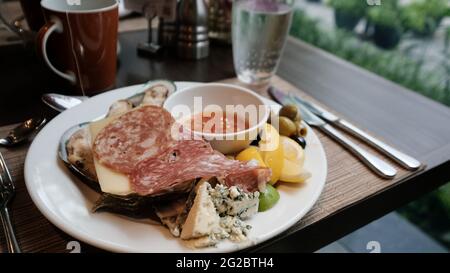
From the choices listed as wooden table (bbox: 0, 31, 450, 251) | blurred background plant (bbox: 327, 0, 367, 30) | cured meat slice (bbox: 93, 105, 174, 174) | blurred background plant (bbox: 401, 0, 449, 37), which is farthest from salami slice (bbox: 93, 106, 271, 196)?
blurred background plant (bbox: 327, 0, 367, 30)

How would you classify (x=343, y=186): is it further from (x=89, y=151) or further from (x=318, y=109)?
(x=89, y=151)

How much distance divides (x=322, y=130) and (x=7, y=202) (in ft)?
2.24

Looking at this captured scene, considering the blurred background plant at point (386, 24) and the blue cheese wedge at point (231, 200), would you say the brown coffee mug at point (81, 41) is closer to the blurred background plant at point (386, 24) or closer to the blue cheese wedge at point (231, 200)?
the blue cheese wedge at point (231, 200)

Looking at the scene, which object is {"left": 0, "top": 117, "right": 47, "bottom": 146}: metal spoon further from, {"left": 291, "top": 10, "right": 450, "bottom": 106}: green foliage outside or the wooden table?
{"left": 291, "top": 10, "right": 450, "bottom": 106}: green foliage outside

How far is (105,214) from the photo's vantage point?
1.91 ft

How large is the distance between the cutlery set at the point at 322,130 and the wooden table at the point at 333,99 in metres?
0.05

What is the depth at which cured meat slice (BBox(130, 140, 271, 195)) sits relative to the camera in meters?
0.58

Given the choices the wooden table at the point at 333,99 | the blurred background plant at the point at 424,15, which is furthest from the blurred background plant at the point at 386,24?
the wooden table at the point at 333,99

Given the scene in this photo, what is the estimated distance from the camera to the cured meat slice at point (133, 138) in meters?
0.64

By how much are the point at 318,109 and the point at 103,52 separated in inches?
23.3

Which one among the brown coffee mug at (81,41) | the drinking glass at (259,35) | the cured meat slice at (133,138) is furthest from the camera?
the drinking glass at (259,35)

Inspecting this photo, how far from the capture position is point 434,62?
5.29 feet

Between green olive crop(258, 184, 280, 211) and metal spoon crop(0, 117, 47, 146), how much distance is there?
20.9 inches
